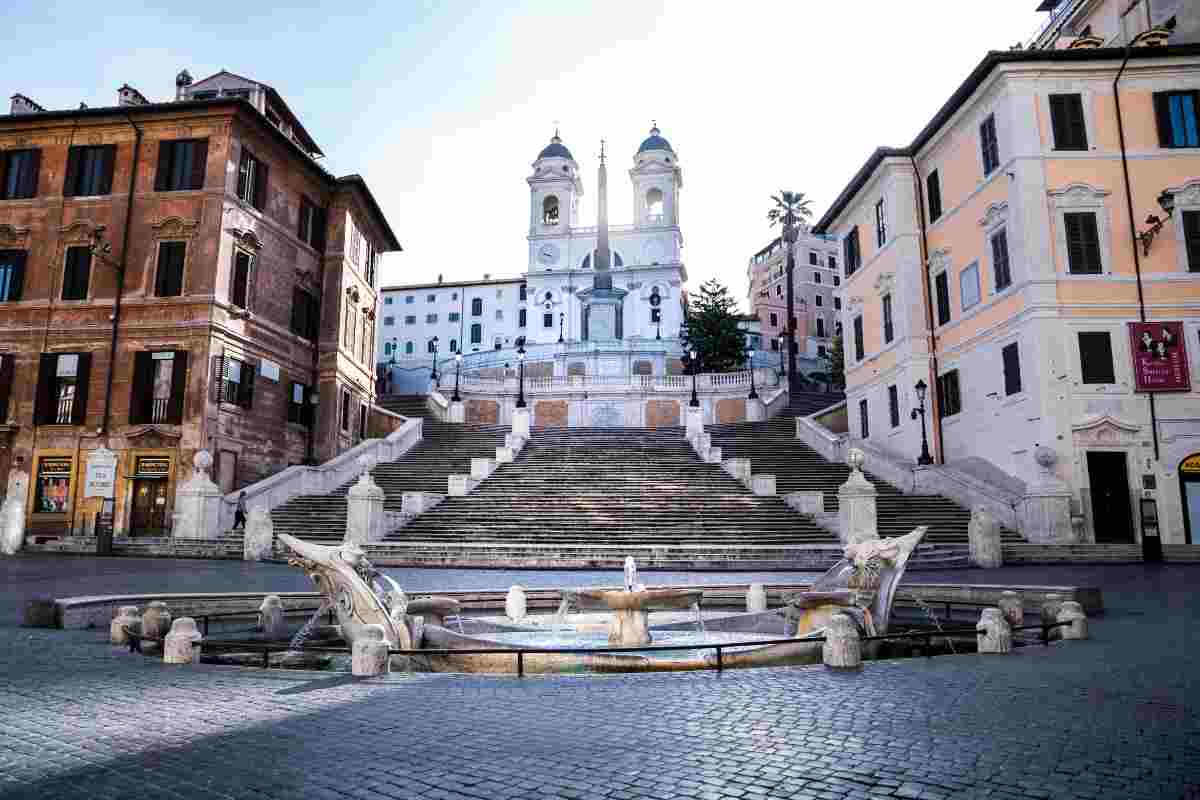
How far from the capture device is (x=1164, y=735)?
525 cm

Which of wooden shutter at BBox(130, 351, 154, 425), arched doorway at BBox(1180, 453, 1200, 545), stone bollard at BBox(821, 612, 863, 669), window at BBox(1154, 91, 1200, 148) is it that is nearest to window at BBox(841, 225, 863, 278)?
window at BBox(1154, 91, 1200, 148)

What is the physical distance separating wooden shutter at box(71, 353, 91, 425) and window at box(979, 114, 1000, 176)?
106 feet

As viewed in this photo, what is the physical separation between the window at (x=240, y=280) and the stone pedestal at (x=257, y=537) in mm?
11048

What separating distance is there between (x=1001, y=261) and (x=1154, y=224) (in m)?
4.29

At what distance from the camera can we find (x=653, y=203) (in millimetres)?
86188

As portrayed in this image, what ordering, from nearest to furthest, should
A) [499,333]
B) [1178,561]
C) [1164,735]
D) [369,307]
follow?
[1164,735]
[1178,561]
[369,307]
[499,333]

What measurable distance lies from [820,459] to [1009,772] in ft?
94.2

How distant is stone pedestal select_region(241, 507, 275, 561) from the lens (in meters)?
22.0

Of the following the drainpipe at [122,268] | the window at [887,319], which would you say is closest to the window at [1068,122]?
the window at [887,319]

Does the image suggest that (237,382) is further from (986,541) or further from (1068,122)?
(1068,122)

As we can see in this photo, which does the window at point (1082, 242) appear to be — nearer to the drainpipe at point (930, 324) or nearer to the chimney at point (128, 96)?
the drainpipe at point (930, 324)

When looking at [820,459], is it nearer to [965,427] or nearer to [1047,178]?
[965,427]

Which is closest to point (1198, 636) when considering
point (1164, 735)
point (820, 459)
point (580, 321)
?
point (1164, 735)

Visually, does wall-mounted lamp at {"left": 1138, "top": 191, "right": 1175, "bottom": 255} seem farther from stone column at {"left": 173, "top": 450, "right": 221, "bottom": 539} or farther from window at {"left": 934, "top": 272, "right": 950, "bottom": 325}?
stone column at {"left": 173, "top": 450, "right": 221, "bottom": 539}
